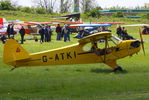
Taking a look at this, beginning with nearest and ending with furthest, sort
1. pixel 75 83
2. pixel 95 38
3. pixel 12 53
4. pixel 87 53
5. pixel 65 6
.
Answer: pixel 75 83
pixel 12 53
pixel 95 38
pixel 87 53
pixel 65 6

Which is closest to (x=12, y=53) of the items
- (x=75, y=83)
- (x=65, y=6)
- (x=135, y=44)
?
(x=75, y=83)

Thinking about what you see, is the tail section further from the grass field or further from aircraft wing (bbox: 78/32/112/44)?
aircraft wing (bbox: 78/32/112/44)

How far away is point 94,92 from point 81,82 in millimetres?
2041

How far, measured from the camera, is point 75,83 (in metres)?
15.8

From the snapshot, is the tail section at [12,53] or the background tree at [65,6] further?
the background tree at [65,6]

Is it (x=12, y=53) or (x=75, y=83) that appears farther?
(x=12, y=53)

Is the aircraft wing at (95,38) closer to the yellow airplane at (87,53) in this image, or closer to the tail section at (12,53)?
the yellow airplane at (87,53)

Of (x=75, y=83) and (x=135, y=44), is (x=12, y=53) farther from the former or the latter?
(x=135, y=44)

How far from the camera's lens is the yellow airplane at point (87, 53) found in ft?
60.8

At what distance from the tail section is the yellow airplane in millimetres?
69

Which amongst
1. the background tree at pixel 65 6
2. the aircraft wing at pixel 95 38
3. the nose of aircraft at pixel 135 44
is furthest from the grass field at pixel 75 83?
the background tree at pixel 65 6

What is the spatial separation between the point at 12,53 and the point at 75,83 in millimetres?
3739

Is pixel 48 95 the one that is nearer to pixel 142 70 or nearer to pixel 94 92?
pixel 94 92

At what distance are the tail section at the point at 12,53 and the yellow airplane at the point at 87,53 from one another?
69 millimetres
